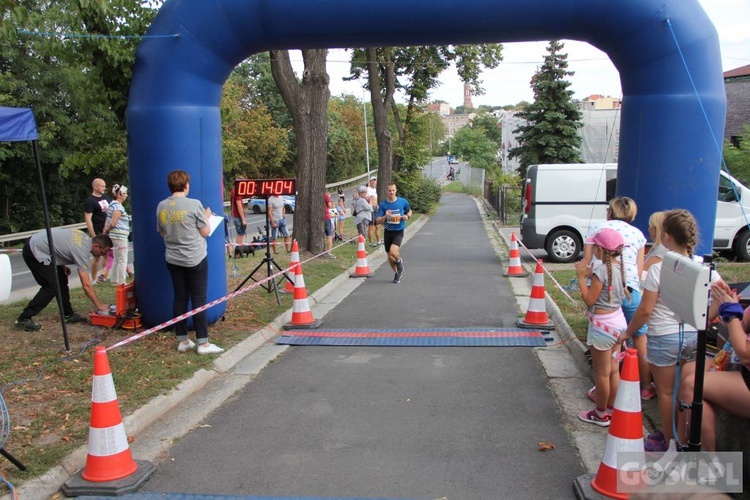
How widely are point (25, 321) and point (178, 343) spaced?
2244 millimetres

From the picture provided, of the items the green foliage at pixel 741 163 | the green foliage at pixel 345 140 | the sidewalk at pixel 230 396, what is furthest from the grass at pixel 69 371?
the green foliage at pixel 345 140

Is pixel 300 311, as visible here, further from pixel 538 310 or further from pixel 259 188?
pixel 538 310

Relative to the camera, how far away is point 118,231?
34.0ft

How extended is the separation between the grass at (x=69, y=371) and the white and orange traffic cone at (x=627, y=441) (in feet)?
11.4

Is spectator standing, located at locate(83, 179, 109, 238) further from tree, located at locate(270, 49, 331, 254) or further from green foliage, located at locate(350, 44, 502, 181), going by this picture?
green foliage, located at locate(350, 44, 502, 181)

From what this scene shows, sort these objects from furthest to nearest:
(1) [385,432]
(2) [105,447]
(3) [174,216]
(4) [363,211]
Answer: (4) [363,211] → (3) [174,216] → (1) [385,432] → (2) [105,447]

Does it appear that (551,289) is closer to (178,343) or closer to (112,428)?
(178,343)

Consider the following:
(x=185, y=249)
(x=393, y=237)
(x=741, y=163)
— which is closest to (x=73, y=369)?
(x=185, y=249)

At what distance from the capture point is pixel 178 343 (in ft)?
22.0

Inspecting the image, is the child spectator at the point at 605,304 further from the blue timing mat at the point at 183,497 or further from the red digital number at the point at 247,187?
the red digital number at the point at 247,187

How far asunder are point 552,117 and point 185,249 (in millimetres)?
24998

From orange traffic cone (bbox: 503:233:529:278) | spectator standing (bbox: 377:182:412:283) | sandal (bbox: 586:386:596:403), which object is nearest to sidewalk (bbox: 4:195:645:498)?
sandal (bbox: 586:386:596:403)

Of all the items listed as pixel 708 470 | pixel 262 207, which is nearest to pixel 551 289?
pixel 708 470

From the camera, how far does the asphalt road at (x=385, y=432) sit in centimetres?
386
